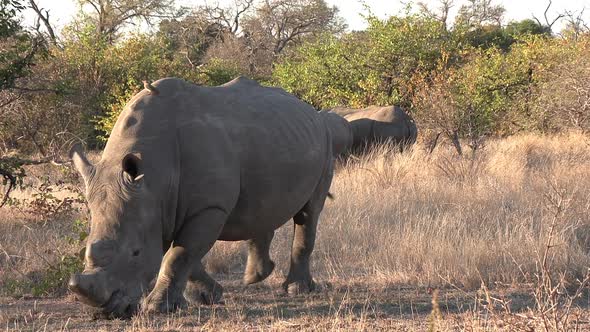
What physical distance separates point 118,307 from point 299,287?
2348mm

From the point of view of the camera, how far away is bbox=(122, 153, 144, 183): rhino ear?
15.6 feet

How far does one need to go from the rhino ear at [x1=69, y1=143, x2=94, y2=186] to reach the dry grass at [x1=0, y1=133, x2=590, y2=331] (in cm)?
97

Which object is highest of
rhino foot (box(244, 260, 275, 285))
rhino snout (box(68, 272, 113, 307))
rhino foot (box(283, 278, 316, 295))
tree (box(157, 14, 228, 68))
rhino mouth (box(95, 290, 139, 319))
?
tree (box(157, 14, 228, 68))

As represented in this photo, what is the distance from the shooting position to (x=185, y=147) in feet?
17.7

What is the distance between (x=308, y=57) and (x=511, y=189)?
1275 cm

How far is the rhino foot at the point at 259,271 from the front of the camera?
6.83m

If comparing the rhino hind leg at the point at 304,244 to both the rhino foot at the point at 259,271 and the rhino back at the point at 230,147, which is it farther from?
the rhino back at the point at 230,147

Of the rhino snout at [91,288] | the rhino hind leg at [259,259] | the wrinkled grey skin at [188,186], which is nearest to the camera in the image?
the rhino snout at [91,288]

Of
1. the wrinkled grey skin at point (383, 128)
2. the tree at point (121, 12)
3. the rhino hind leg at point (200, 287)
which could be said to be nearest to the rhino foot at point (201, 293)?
the rhino hind leg at point (200, 287)

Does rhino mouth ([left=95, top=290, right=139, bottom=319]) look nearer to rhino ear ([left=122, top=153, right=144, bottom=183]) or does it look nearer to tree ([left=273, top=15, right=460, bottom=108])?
rhino ear ([left=122, top=153, right=144, bottom=183])

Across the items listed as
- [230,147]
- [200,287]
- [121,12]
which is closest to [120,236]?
[230,147]

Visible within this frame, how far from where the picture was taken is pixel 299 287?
672 centimetres

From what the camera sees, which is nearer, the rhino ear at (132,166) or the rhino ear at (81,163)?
the rhino ear at (132,166)

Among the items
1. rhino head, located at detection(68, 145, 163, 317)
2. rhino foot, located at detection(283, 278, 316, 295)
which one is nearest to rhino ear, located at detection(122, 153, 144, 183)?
rhino head, located at detection(68, 145, 163, 317)
